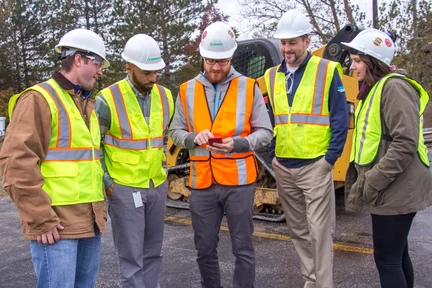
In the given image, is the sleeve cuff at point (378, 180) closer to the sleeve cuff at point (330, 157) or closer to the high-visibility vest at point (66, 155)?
the sleeve cuff at point (330, 157)

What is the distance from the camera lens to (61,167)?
2539mm

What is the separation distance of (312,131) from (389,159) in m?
0.84

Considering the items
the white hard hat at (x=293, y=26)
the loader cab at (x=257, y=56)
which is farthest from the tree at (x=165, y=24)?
the white hard hat at (x=293, y=26)

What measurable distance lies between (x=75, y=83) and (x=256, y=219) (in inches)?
168

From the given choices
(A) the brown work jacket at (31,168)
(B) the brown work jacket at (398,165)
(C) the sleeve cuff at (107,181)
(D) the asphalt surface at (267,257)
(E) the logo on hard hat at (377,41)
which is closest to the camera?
(A) the brown work jacket at (31,168)

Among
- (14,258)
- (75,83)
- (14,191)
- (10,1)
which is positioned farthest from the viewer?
(10,1)

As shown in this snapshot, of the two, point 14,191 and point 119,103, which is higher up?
point 119,103

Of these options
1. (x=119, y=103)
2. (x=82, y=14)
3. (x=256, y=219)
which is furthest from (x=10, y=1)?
(x=119, y=103)

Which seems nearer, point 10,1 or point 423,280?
point 423,280

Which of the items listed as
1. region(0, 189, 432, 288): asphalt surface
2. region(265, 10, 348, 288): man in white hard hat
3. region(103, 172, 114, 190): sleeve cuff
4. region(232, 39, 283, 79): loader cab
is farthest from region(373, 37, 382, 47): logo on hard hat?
region(232, 39, 283, 79): loader cab

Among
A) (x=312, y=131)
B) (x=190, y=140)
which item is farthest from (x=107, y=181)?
(x=312, y=131)

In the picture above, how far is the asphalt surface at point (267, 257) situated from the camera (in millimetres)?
4305

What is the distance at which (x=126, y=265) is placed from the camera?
3182 millimetres

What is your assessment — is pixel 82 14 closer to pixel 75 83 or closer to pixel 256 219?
pixel 256 219
